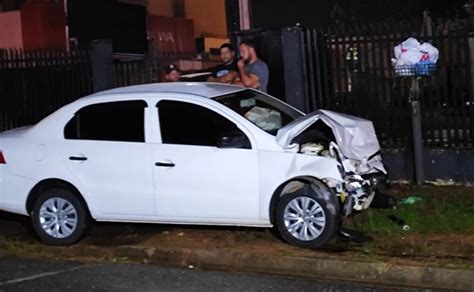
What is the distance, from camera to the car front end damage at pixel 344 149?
7652mm

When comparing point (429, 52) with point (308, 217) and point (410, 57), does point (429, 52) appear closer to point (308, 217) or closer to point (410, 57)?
point (410, 57)

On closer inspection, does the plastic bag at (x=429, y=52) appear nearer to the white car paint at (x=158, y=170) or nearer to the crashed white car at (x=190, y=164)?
the crashed white car at (x=190, y=164)

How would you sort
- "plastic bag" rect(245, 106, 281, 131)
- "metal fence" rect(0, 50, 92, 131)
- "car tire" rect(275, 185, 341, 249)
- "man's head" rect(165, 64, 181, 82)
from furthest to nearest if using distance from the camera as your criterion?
"metal fence" rect(0, 50, 92, 131), "man's head" rect(165, 64, 181, 82), "plastic bag" rect(245, 106, 281, 131), "car tire" rect(275, 185, 341, 249)

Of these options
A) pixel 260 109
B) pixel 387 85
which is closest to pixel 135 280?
pixel 260 109

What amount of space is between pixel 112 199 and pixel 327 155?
2.26m

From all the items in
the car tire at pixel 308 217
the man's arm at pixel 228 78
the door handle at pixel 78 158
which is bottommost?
the car tire at pixel 308 217

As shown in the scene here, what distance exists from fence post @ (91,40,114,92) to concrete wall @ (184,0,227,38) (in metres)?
7.07

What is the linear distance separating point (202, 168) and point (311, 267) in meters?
1.50

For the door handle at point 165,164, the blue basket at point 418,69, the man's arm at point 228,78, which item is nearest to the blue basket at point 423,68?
the blue basket at point 418,69

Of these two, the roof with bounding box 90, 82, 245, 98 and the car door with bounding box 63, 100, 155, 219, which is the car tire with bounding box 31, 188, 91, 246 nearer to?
the car door with bounding box 63, 100, 155, 219

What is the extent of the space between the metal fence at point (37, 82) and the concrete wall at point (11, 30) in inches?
143

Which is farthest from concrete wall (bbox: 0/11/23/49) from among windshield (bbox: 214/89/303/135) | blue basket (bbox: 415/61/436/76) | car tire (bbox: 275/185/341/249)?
car tire (bbox: 275/185/341/249)

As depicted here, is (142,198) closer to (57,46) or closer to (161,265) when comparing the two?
(161,265)

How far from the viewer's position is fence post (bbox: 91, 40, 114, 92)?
40.7ft
